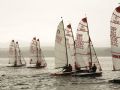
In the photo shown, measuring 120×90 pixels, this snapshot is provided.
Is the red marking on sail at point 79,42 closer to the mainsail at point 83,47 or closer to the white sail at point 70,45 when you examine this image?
the mainsail at point 83,47

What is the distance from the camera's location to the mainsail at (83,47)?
221 ft

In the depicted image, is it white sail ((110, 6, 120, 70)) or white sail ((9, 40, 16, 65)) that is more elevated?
white sail ((9, 40, 16, 65))

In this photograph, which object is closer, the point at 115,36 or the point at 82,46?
the point at 115,36

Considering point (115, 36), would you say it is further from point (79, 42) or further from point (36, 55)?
point (36, 55)

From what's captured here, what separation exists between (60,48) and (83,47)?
5.13m

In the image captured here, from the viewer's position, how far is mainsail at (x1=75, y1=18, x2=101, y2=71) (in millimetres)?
67244

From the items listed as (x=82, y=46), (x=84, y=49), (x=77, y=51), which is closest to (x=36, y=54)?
(x=77, y=51)

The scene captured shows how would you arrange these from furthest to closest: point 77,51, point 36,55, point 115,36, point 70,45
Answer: point 36,55 → point 70,45 → point 77,51 → point 115,36

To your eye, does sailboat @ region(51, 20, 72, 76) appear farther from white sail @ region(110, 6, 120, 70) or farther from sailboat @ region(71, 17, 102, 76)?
white sail @ region(110, 6, 120, 70)

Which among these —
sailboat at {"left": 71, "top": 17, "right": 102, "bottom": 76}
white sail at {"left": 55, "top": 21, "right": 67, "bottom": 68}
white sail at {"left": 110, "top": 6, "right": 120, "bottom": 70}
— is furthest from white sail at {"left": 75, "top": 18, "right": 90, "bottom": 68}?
white sail at {"left": 110, "top": 6, "right": 120, "bottom": 70}

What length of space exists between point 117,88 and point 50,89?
922 cm

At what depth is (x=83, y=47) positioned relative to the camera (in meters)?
67.5

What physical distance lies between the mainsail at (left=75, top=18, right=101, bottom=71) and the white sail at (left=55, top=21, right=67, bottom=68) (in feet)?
11.1

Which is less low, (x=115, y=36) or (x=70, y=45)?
(x=70, y=45)
